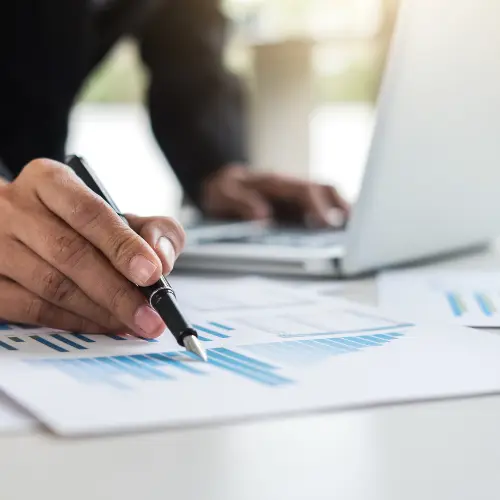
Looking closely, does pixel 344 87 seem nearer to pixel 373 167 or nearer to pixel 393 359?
pixel 373 167

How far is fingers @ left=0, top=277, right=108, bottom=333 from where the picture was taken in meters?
0.54

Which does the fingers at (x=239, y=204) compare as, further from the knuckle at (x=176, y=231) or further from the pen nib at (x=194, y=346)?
the pen nib at (x=194, y=346)

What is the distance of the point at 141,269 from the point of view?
1.65 feet

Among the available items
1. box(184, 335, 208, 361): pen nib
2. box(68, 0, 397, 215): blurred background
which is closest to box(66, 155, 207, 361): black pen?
box(184, 335, 208, 361): pen nib

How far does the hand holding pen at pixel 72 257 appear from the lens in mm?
513

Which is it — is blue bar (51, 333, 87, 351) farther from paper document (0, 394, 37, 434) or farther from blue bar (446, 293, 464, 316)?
blue bar (446, 293, 464, 316)

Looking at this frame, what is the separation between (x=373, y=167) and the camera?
0.68 m

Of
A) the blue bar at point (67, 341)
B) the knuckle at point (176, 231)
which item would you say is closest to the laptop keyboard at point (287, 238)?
the knuckle at point (176, 231)

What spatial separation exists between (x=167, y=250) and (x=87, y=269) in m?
0.06

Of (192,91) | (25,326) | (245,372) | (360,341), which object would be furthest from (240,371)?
(192,91)

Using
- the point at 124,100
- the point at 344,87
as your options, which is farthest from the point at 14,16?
the point at 124,100

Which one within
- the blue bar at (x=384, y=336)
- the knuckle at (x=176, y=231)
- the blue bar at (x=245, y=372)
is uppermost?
the knuckle at (x=176, y=231)

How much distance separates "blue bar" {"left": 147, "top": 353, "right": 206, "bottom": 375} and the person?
37mm

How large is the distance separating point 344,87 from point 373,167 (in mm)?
2575
